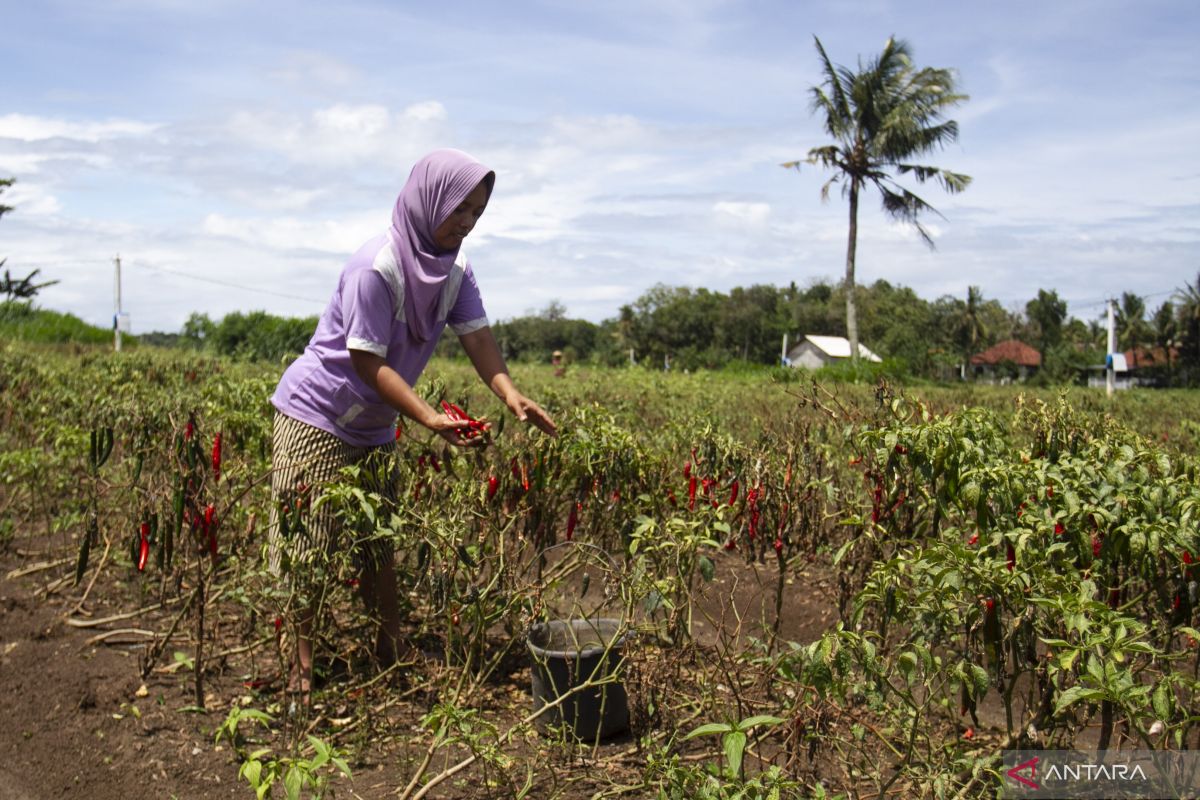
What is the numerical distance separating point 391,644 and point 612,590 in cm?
85

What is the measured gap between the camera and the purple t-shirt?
9.36ft

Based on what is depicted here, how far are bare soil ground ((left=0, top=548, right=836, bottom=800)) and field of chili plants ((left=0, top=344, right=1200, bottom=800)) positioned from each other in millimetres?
12

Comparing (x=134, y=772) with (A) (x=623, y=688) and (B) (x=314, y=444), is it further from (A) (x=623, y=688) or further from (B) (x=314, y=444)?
(A) (x=623, y=688)

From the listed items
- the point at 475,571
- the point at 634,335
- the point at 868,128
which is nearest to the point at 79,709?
the point at 475,571

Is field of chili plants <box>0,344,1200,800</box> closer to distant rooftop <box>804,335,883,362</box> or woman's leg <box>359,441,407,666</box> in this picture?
woman's leg <box>359,441,407,666</box>

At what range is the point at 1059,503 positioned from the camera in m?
2.61

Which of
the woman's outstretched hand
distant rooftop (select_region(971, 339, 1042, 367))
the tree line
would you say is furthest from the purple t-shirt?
distant rooftop (select_region(971, 339, 1042, 367))

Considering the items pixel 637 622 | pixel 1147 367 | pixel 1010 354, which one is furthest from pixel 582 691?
pixel 1010 354

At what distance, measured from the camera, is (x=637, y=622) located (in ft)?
9.14

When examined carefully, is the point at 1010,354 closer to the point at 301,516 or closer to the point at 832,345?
the point at 832,345

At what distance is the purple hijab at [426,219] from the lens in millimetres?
2830

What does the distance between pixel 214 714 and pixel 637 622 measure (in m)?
1.31

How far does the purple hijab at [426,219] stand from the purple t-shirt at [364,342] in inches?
1.4

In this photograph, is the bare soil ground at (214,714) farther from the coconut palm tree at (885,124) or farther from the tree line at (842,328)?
the tree line at (842,328)
